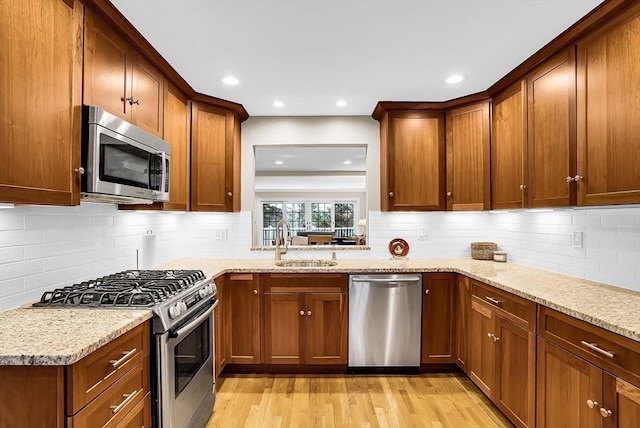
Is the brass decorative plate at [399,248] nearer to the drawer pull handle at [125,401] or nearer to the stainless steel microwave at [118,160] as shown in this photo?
the stainless steel microwave at [118,160]

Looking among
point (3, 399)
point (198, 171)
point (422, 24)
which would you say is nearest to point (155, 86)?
point (198, 171)

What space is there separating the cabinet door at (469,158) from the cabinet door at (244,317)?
1.90 metres

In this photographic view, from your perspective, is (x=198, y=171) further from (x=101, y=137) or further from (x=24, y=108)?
(x=24, y=108)

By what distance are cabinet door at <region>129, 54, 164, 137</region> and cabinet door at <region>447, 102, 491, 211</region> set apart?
95.5 inches

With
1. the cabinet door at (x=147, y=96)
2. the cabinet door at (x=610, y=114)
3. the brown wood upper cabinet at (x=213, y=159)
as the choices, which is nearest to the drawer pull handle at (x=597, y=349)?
the cabinet door at (x=610, y=114)

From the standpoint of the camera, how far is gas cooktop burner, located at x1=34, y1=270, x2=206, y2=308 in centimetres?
171

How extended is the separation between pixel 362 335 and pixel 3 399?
232 cm

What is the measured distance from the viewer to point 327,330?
2.99 meters

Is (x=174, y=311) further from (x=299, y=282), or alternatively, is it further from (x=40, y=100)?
(x=299, y=282)

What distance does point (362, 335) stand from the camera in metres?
3.00

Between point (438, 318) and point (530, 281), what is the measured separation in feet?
2.95

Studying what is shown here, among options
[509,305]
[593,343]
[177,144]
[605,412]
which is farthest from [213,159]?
[605,412]

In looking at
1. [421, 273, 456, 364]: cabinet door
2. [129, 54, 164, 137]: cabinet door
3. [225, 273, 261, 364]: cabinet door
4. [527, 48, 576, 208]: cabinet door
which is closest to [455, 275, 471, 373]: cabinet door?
[421, 273, 456, 364]: cabinet door

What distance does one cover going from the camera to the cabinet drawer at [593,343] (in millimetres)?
1339
